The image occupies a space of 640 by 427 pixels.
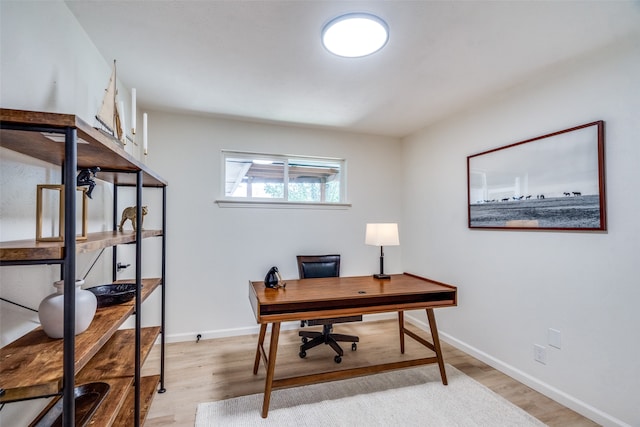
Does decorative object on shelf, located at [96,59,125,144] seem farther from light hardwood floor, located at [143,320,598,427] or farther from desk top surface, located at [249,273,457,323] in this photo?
light hardwood floor, located at [143,320,598,427]

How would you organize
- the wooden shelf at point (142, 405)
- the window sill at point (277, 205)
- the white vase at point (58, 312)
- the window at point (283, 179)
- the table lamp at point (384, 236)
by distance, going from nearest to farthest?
the white vase at point (58, 312), the wooden shelf at point (142, 405), the table lamp at point (384, 236), the window sill at point (277, 205), the window at point (283, 179)

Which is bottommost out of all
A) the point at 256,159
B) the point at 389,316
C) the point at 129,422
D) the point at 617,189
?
the point at 389,316

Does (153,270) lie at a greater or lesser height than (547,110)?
lesser

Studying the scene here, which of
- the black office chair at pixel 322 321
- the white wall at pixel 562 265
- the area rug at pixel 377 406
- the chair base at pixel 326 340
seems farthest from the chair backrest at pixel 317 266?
the white wall at pixel 562 265

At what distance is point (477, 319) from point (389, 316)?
1.30 m

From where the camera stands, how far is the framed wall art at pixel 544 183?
1.95 m

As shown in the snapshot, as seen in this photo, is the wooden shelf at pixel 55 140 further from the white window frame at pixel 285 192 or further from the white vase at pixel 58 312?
the white window frame at pixel 285 192

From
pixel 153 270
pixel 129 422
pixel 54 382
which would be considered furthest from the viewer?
pixel 153 270

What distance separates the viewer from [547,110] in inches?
88.0

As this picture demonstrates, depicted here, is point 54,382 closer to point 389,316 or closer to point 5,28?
point 5,28

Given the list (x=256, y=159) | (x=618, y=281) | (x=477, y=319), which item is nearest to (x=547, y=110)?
(x=618, y=281)

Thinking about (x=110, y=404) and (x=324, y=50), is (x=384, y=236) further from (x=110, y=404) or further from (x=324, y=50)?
(x=110, y=404)

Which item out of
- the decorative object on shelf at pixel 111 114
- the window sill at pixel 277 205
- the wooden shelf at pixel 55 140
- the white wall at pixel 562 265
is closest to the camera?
the wooden shelf at pixel 55 140

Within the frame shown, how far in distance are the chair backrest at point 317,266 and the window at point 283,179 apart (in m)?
0.69
